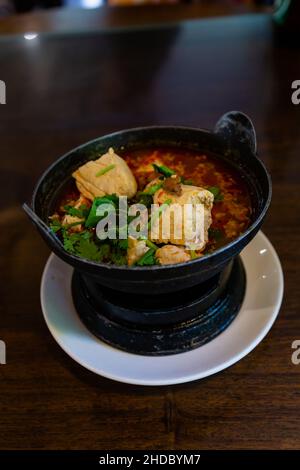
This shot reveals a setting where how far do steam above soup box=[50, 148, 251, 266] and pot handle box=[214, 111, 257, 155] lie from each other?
83mm

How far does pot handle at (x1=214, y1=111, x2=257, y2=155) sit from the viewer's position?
4.60ft

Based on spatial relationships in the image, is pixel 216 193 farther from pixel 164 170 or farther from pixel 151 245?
pixel 151 245

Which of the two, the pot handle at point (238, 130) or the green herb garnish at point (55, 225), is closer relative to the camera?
the green herb garnish at point (55, 225)

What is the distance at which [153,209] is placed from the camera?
124 centimetres

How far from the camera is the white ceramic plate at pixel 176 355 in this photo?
122 centimetres

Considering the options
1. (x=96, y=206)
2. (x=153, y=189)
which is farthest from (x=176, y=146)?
(x=96, y=206)

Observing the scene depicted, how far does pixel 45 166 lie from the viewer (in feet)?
6.69

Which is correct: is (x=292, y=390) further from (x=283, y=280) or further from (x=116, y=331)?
(x=116, y=331)

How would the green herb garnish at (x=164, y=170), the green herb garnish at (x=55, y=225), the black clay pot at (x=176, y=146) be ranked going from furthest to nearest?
the green herb garnish at (x=164, y=170) → the green herb garnish at (x=55, y=225) → the black clay pot at (x=176, y=146)

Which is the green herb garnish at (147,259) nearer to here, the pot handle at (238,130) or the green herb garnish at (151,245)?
the green herb garnish at (151,245)

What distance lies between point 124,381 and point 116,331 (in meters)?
0.16

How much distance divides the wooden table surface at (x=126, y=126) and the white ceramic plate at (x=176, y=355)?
61 millimetres

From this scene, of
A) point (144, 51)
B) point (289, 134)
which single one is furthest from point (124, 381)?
point (144, 51)

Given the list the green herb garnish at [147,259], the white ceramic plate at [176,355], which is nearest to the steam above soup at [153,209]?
the green herb garnish at [147,259]
